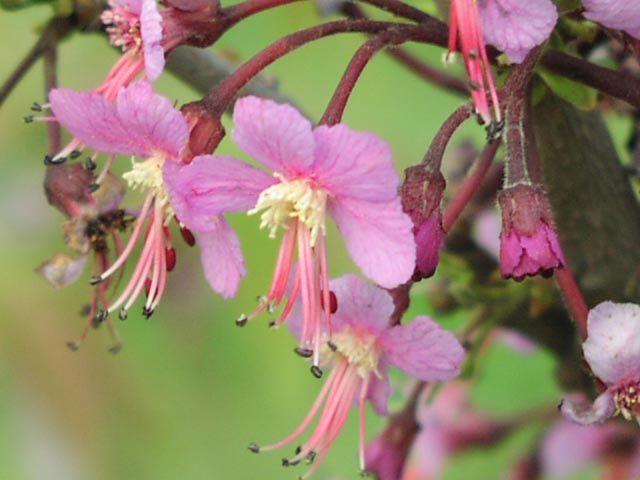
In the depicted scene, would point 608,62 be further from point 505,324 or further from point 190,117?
point 190,117

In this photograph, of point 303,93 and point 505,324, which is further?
point 303,93

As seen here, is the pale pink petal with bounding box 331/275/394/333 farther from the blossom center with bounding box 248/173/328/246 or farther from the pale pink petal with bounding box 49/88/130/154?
the pale pink petal with bounding box 49/88/130/154

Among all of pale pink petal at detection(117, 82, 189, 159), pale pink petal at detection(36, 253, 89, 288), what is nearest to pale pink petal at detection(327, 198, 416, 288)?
pale pink petal at detection(117, 82, 189, 159)

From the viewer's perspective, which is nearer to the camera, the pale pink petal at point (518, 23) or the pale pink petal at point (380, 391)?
the pale pink petal at point (518, 23)

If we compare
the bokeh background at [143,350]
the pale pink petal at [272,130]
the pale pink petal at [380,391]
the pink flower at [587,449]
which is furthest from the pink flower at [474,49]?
the bokeh background at [143,350]

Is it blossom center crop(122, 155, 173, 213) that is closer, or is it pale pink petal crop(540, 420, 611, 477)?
blossom center crop(122, 155, 173, 213)

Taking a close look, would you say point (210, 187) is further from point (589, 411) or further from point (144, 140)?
point (589, 411)

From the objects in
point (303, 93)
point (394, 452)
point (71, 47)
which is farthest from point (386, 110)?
point (394, 452)

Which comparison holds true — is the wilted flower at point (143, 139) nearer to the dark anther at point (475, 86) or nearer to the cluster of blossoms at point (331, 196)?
the cluster of blossoms at point (331, 196)
